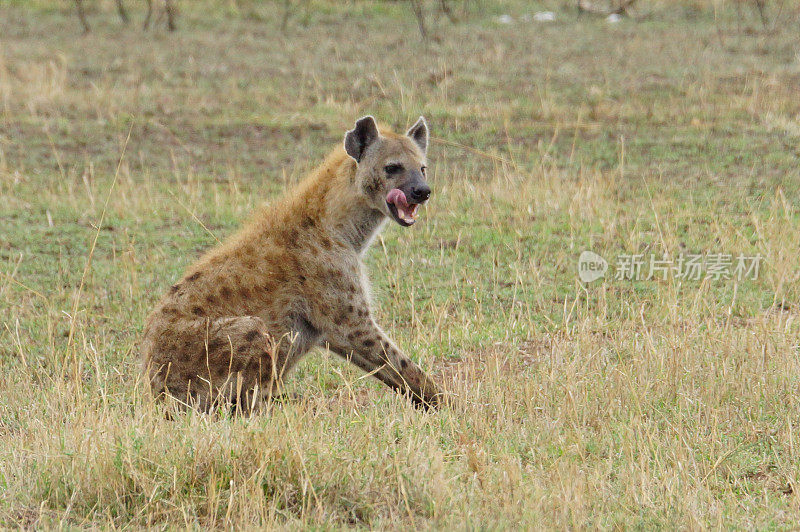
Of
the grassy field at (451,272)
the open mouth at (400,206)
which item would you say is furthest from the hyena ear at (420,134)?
the grassy field at (451,272)

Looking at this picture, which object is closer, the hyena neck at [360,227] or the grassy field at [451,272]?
the grassy field at [451,272]

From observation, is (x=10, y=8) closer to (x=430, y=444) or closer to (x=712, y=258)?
(x=712, y=258)

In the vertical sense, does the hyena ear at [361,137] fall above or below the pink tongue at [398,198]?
above

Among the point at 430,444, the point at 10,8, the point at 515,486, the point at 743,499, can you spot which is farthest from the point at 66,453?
the point at 10,8

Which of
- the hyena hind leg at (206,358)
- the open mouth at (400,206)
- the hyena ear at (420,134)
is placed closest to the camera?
the hyena hind leg at (206,358)

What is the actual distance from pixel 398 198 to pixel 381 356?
0.64m

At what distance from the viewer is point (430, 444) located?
3518 millimetres

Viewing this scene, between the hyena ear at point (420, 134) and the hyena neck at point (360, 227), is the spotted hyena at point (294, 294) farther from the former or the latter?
the hyena ear at point (420, 134)

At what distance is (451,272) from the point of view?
6.41m

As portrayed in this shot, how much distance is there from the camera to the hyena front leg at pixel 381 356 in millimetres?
4105

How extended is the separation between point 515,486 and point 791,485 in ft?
2.82
